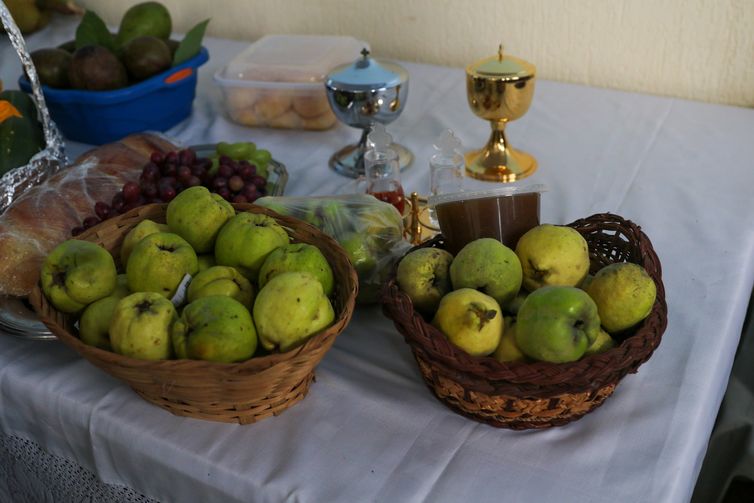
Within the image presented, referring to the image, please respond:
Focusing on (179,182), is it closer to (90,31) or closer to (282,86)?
(282,86)

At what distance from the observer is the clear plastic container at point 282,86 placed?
3.68 feet

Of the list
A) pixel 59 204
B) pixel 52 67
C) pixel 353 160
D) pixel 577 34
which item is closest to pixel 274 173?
pixel 353 160

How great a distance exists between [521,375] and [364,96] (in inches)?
23.3

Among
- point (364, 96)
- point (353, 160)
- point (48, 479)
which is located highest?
point (364, 96)

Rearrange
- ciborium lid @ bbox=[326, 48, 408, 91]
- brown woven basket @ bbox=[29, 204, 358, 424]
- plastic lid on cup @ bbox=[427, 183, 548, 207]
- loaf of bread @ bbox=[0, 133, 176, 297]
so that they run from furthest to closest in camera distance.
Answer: ciborium lid @ bbox=[326, 48, 408, 91] → loaf of bread @ bbox=[0, 133, 176, 297] → plastic lid on cup @ bbox=[427, 183, 548, 207] → brown woven basket @ bbox=[29, 204, 358, 424]

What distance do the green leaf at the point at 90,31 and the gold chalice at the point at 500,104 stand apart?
0.65 metres

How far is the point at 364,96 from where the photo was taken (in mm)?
991

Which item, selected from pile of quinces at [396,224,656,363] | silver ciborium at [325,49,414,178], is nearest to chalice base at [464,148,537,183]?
silver ciborium at [325,49,414,178]

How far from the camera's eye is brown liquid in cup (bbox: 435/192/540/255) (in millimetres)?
650

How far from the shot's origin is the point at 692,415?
23.0 inches

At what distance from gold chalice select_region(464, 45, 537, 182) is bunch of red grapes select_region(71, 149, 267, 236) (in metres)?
0.33

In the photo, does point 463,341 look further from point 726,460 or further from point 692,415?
point 726,460

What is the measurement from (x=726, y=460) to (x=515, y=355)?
1.29 ft

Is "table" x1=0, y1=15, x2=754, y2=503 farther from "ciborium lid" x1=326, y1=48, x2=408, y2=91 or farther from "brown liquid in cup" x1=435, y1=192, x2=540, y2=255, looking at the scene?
"ciborium lid" x1=326, y1=48, x2=408, y2=91
